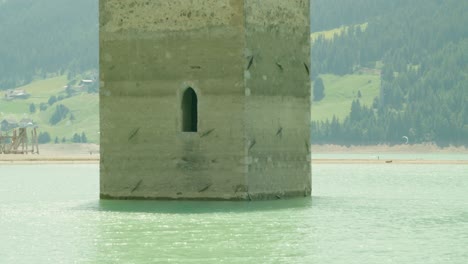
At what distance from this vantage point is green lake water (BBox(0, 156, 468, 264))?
25531 mm

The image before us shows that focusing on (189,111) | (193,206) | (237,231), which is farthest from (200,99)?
(237,231)

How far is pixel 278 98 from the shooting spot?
38219 mm

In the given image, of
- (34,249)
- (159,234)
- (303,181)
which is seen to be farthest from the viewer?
(303,181)

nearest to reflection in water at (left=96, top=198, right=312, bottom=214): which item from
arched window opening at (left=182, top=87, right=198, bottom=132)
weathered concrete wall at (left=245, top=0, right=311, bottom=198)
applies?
weathered concrete wall at (left=245, top=0, right=311, bottom=198)

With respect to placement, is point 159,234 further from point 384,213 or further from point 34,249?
point 384,213

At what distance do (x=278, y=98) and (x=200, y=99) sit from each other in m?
2.87

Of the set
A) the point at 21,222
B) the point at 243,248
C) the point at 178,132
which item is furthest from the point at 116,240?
the point at 178,132

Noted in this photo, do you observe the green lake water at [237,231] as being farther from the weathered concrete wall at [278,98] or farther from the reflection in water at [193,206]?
the weathered concrete wall at [278,98]

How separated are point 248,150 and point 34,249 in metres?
10.4

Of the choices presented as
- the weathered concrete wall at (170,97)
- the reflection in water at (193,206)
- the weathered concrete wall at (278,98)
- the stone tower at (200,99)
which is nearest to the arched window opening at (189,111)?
the stone tower at (200,99)

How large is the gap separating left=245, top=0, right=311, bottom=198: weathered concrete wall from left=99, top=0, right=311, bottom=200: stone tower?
3cm

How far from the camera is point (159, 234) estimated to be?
29.4 meters

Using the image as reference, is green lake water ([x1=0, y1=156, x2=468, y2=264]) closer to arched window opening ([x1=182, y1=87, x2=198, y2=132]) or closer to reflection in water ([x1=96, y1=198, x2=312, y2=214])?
reflection in water ([x1=96, y1=198, x2=312, y2=214])

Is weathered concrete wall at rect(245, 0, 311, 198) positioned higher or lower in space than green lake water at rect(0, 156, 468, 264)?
higher
